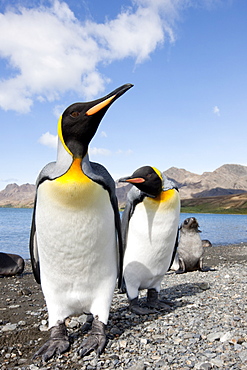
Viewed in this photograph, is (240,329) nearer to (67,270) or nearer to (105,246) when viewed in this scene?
(105,246)

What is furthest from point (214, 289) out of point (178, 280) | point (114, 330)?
point (114, 330)

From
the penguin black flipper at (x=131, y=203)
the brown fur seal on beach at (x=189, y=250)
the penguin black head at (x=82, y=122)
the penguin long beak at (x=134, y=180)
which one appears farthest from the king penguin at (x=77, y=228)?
the brown fur seal on beach at (x=189, y=250)

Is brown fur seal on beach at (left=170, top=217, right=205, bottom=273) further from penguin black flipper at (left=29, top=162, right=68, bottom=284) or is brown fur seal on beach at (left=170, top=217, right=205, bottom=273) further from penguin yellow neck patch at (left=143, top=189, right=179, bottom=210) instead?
penguin black flipper at (left=29, top=162, right=68, bottom=284)

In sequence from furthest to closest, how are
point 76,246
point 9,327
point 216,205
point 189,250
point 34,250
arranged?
point 216,205
point 189,250
point 9,327
point 34,250
point 76,246

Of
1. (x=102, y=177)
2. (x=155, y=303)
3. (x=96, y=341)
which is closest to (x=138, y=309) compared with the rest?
(x=155, y=303)

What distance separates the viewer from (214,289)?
20.2 feet

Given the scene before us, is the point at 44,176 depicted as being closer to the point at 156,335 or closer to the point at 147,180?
the point at 147,180

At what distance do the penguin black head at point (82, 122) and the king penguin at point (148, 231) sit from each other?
1.28m

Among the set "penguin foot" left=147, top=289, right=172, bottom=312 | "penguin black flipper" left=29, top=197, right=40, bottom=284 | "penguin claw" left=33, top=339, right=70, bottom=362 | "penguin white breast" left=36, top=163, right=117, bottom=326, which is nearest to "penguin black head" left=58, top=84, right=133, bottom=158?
"penguin white breast" left=36, top=163, right=117, bottom=326

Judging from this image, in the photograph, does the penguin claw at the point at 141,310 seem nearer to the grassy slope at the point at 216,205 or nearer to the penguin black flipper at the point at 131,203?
the penguin black flipper at the point at 131,203

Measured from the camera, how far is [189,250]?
29.9ft

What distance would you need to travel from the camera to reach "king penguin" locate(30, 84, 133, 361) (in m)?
3.29

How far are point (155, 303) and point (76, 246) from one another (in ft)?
6.94

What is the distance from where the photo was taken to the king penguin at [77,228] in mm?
3293
